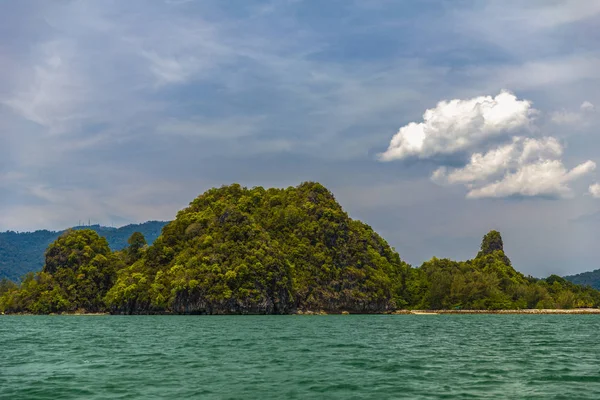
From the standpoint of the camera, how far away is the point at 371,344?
5609cm

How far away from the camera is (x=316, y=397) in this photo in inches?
1018

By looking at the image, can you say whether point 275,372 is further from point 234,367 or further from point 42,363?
point 42,363

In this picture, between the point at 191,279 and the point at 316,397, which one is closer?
the point at 316,397

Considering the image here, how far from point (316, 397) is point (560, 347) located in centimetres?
3697

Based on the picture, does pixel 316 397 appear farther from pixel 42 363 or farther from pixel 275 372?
pixel 42 363

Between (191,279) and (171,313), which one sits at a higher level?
(191,279)

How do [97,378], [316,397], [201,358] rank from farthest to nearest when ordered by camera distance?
[201,358] → [97,378] → [316,397]

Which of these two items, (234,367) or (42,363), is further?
(42,363)

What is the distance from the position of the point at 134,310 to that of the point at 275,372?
16111 cm

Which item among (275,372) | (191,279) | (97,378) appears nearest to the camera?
(97,378)

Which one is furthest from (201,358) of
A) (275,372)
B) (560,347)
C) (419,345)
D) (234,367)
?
(560,347)

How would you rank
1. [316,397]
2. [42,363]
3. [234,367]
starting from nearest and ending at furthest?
[316,397] < [234,367] < [42,363]

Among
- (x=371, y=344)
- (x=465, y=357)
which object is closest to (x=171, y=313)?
(x=371, y=344)

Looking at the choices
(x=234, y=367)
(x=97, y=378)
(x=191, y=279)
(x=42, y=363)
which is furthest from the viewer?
(x=191, y=279)
